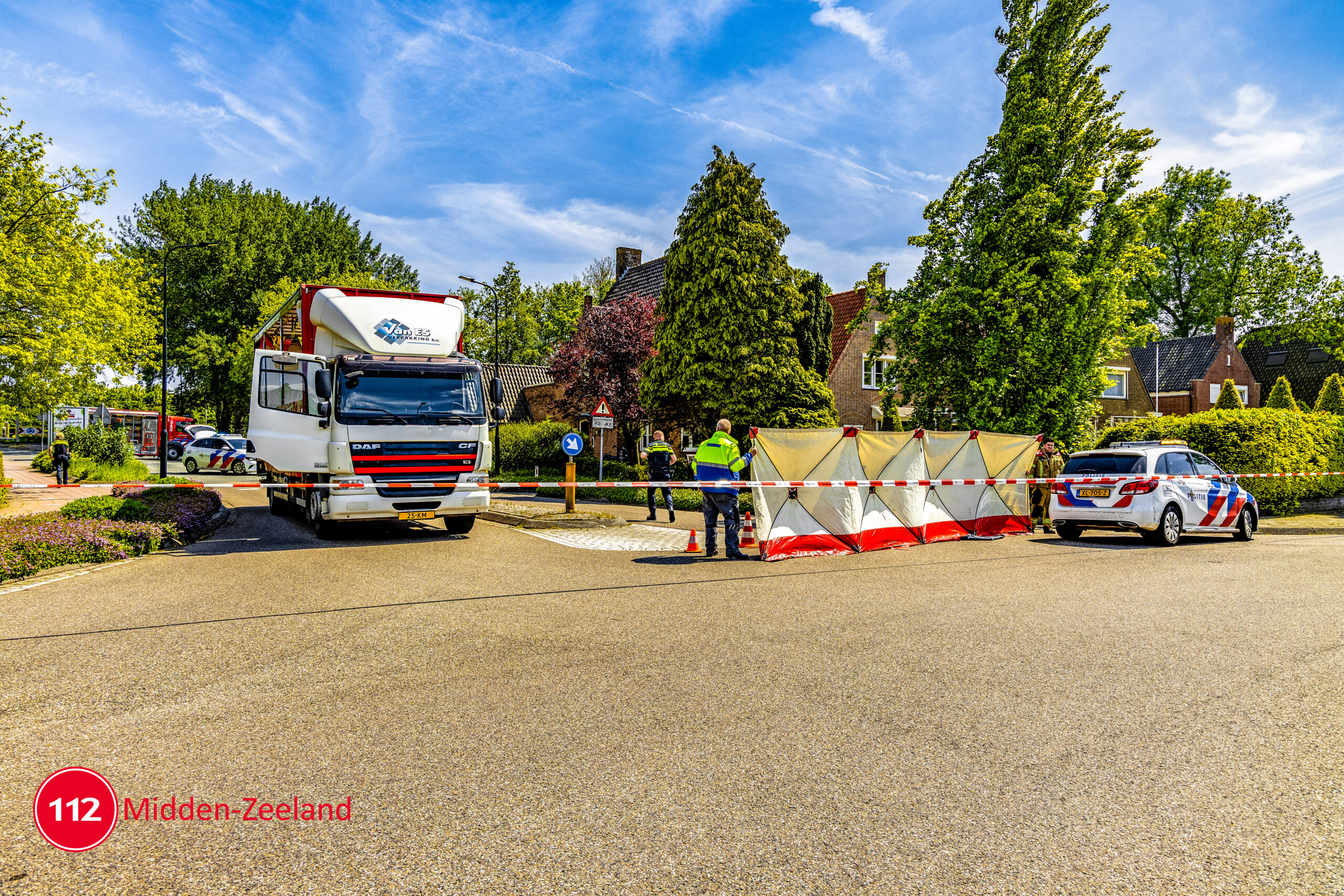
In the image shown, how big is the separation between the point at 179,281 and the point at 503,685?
59.0 meters

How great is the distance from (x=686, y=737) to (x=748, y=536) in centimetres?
850

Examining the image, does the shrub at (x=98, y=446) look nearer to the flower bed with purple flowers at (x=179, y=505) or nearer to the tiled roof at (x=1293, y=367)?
the flower bed with purple flowers at (x=179, y=505)

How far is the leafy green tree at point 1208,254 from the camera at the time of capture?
157ft

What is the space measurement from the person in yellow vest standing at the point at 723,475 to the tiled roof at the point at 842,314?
21272 mm

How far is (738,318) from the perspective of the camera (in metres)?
24.5

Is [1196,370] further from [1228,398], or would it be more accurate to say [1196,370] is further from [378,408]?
[378,408]

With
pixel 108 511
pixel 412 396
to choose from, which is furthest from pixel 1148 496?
pixel 108 511

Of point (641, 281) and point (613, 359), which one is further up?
point (641, 281)

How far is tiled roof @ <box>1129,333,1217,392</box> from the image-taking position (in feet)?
157

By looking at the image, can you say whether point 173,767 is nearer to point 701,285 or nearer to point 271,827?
point 271,827

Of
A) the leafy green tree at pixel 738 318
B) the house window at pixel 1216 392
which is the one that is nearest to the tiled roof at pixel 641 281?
the leafy green tree at pixel 738 318

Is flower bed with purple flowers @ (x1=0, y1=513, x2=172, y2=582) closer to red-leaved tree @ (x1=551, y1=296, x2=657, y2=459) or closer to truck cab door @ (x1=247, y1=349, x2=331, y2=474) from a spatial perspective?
truck cab door @ (x1=247, y1=349, x2=331, y2=474)

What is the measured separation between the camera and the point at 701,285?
24.9m

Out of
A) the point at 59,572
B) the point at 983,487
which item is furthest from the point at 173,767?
the point at 983,487
